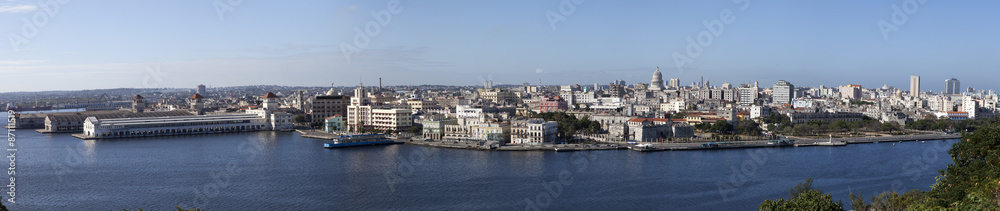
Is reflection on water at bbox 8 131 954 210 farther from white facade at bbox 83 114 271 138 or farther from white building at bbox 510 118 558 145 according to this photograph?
white facade at bbox 83 114 271 138

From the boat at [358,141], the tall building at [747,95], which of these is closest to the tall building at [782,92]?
the tall building at [747,95]

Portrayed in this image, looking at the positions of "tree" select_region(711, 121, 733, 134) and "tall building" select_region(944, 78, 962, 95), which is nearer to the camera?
"tree" select_region(711, 121, 733, 134)

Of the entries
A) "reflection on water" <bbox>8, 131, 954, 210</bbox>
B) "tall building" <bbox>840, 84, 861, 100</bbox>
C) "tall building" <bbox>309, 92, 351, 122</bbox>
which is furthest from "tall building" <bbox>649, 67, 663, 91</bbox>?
"reflection on water" <bbox>8, 131, 954, 210</bbox>

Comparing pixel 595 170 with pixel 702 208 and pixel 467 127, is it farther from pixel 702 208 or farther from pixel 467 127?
pixel 467 127

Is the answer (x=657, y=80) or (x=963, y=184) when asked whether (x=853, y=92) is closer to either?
(x=657, y=80)

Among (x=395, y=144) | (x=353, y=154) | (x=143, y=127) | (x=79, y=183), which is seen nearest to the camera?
(x=79, y=183)

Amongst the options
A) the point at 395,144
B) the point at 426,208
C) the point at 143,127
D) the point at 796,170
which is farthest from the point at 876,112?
the point at 143,127
